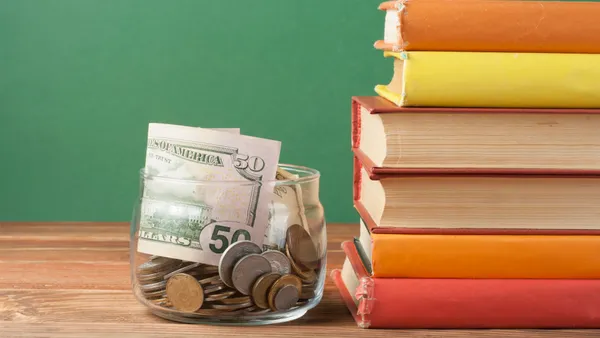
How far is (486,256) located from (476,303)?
53 millimetres

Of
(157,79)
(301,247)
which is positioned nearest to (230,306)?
(301,247)

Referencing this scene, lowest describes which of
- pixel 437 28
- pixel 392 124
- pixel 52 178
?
pixel 52 178

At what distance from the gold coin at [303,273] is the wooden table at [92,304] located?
5 cm

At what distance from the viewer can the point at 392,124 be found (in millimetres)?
966

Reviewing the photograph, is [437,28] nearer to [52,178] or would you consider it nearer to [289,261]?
[289,261]

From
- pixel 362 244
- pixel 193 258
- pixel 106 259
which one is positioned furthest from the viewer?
pixel 106 259

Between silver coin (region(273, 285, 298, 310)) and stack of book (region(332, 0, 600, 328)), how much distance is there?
0.24ft

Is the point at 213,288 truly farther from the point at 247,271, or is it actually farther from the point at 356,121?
the point at 356,121

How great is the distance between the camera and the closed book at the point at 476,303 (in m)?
0.97

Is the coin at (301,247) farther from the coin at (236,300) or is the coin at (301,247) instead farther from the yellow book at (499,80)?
the yellow book at (499,80)

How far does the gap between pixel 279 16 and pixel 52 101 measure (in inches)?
22.1

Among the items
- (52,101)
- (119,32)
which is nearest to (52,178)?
(52,101)

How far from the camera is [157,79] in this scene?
6.74ft

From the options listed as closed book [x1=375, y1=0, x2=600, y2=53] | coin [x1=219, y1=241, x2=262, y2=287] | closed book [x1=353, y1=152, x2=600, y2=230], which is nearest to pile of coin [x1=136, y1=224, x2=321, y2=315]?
coin [x1=219, y1=241, x2=262, y2=287]
